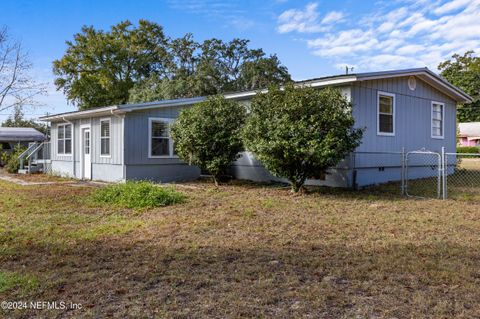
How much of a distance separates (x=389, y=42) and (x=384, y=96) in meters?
4.59

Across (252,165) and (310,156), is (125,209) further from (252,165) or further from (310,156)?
(252,165)

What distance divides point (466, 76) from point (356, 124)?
3766 cm

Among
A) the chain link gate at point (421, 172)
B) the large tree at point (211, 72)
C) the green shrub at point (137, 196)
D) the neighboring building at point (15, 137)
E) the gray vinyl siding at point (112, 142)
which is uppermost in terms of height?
the large tree at point (211, 72)

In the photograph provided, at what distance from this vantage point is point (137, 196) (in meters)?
8.55

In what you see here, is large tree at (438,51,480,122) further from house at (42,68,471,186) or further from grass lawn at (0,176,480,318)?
grass lawn at (0,176,480,318)

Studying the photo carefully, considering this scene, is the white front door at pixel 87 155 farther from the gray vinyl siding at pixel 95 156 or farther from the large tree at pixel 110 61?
the large tree at pixel 110 61

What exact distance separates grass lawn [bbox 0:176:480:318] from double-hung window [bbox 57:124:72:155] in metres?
8.84

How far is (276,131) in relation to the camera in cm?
931

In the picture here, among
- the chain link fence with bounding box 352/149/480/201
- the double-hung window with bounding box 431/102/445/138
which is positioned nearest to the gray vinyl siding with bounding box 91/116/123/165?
the chain link fence with bounding box 352/149/480/201

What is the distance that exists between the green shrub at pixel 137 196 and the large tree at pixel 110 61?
25787mm

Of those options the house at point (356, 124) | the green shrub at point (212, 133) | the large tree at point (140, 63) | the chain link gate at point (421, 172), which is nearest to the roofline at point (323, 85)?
the house at point (356, 124)

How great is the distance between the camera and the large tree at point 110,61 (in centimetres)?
3338

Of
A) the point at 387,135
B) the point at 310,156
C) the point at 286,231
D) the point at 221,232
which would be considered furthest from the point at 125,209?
the point at 387,135

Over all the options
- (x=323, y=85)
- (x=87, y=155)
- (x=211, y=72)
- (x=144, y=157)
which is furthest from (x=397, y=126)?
(x=211, y=72)
